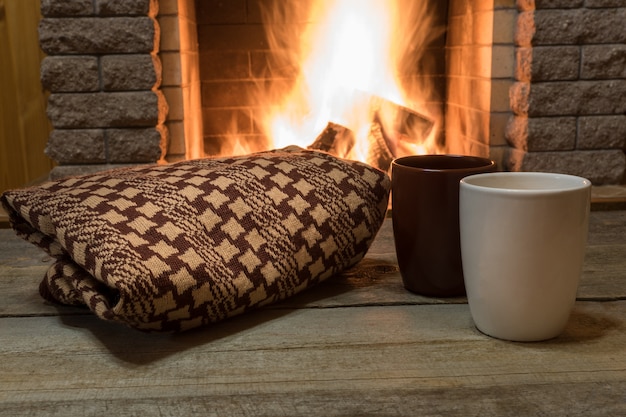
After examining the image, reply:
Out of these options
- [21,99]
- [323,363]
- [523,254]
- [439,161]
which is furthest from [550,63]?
[21,99]

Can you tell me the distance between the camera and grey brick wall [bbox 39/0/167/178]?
1588 mm

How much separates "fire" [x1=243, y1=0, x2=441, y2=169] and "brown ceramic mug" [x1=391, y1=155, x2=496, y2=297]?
3.61 ft

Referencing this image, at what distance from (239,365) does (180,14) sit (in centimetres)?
121

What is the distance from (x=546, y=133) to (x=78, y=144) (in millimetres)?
1100

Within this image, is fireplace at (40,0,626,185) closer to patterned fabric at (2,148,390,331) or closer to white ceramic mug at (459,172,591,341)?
patterned fabric at (2,148,390,331)

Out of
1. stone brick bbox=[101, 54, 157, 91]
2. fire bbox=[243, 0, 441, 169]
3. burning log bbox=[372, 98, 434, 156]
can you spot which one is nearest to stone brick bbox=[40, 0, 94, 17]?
stone brick bbox=[101, 54, 157, 91]

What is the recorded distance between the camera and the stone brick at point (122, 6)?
1.57 metres

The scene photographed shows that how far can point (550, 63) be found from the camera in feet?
5.31

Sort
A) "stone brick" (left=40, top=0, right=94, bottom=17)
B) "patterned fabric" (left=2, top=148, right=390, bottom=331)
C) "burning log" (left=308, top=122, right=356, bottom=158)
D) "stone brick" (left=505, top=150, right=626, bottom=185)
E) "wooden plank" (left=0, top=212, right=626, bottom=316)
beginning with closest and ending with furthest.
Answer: "patterned fabric" (left=2, top=148, right=390, bottom=331), "wooden plank" (left=0, top=212, right=626, bottom=316), "stone brick" (left=40, top=0, right=94, bottom=17), "stone brick" (left=505, top=150, right=626, bottom=185), "burning log" (left=308, top=122, right=356, bottom=158)

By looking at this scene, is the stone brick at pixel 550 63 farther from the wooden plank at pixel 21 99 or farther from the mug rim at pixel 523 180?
the wooden plank at pixel 21 99

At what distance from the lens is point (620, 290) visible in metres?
0.85

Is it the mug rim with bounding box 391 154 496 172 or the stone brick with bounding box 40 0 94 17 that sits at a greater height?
the stone brick with bounding box 40 0 94 17

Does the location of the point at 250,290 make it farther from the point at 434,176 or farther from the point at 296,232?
the point at 434,176

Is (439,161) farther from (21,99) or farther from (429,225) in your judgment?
(21,99)
